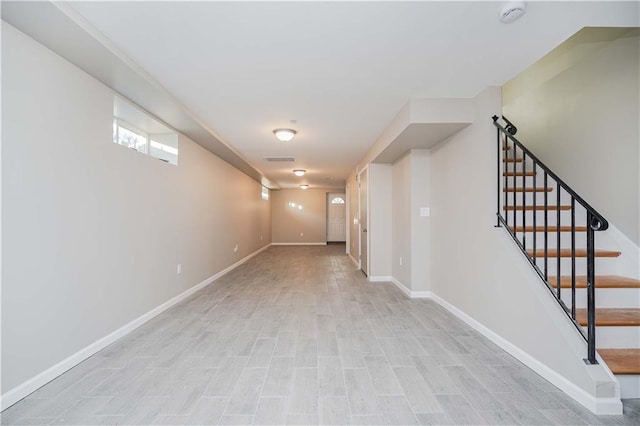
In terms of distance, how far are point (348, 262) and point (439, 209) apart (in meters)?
3.94

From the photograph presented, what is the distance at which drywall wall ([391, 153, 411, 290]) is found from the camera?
429cm

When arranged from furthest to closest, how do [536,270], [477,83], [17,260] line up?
1. [477,83]
2. [536,270]
3. [17,260]

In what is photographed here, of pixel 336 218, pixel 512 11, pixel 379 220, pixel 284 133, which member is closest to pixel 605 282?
pixel 512 11

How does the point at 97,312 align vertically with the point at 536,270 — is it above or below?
below

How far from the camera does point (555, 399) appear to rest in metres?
1.77

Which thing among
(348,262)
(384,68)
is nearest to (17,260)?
(384,68)

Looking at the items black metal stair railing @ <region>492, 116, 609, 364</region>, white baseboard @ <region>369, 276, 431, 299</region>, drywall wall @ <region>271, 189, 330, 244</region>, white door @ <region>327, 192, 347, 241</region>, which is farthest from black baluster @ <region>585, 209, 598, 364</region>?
white door @ <region>327, 192, 347, 241</region>

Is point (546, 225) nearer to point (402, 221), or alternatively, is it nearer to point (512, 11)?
point (512, 11)

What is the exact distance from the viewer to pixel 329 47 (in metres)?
2.12

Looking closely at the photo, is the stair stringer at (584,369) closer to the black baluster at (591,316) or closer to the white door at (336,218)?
the black baluster at (591,316)

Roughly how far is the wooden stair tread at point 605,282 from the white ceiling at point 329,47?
1754 millimetres

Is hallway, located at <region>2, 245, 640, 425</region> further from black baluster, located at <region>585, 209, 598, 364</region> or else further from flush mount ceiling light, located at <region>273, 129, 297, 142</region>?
flush mount ceiling light, located at <region>273, 129, 297, 142</region>

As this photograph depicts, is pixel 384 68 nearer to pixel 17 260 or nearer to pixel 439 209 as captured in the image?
pixel 439 209

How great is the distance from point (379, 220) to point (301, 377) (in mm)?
3535
